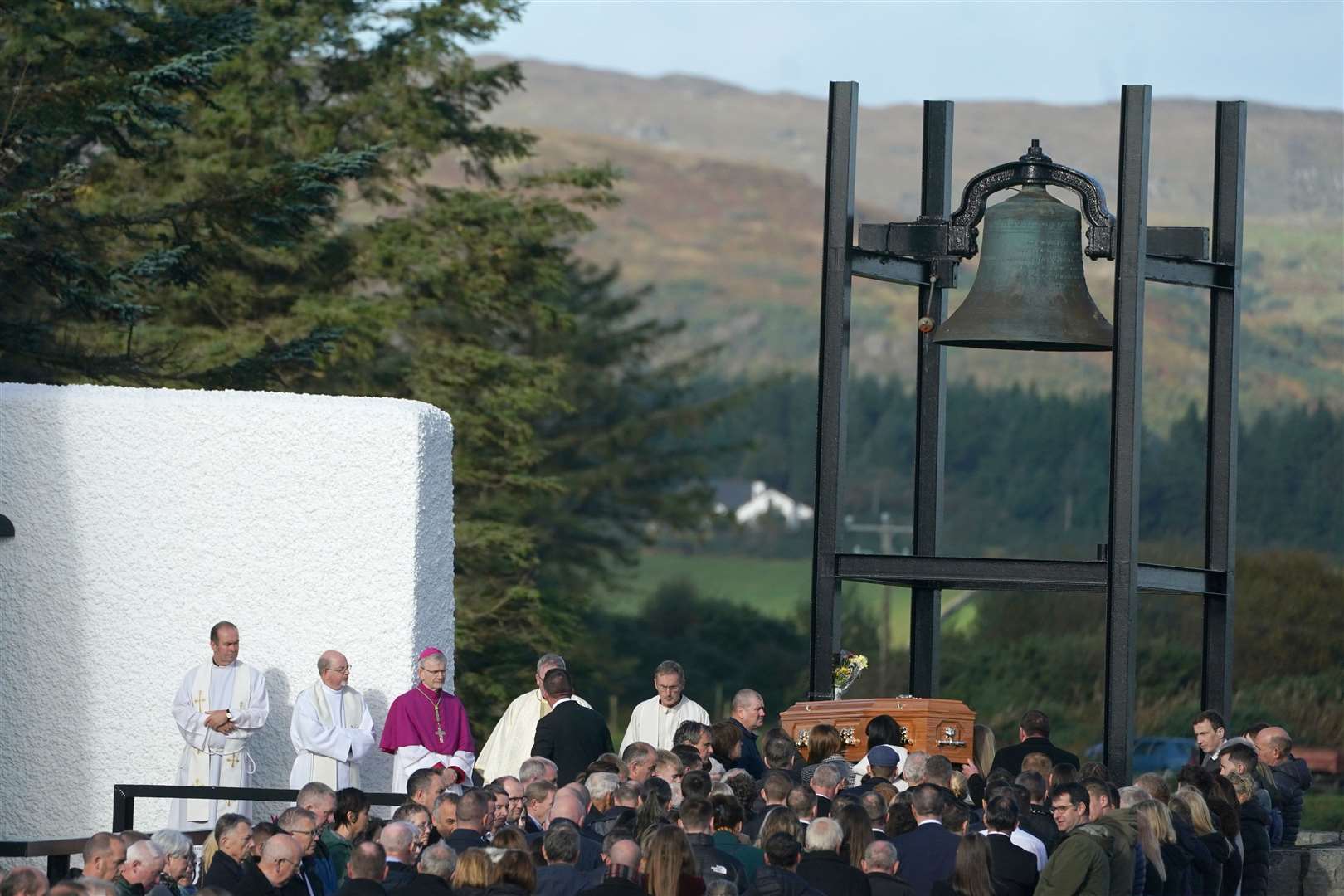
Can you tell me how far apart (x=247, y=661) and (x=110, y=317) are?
10.8 m

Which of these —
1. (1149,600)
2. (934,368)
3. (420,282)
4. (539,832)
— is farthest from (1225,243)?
(1149,600)

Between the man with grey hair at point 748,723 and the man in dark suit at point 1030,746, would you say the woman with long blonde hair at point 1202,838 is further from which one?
the man with grey hair at point 748,723

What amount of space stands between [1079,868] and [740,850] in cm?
134

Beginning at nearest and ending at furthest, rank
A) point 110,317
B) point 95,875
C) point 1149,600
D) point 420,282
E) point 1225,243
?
point 95,875, point 1225,243, point 110,317, point 420,282, point 1149,600

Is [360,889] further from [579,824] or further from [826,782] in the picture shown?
[826,782]

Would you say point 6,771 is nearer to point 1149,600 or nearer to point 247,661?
point 247,661

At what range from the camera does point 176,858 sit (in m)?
8.75

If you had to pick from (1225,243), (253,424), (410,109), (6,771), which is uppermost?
(410,109)

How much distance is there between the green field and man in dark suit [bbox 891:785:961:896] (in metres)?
70.1

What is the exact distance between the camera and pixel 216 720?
1211cm

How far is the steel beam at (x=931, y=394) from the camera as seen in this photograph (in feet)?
43.7

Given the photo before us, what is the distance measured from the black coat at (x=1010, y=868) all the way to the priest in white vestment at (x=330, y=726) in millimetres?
4134

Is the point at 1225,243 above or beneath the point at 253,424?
above

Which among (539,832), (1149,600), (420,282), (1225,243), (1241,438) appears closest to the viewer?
Answer: (539,832)
